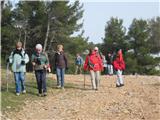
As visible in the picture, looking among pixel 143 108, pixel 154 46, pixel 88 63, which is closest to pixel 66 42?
pixel 154 46

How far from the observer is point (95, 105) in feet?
48.8

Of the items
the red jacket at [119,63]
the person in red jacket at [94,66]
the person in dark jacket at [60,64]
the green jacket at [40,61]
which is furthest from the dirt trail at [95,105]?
the red jacket at [119,63]

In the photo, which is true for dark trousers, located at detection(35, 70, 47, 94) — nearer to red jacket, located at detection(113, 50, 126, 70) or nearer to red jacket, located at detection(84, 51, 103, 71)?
red jacket, located at detection(84, 51, 103, 71)

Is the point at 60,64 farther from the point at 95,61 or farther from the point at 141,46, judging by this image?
the point at 141,46

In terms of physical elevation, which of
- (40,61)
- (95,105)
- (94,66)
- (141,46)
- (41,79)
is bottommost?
(95,105)

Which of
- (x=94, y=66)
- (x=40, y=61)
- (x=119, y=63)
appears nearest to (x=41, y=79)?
(x=40, y=61)

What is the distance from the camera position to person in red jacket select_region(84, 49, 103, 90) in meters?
18.5

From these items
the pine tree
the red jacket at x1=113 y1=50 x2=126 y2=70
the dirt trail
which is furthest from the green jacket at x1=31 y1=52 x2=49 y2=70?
the pine tree

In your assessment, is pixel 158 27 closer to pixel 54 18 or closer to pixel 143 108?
pixel 54 18

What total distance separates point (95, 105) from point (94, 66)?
3.86m

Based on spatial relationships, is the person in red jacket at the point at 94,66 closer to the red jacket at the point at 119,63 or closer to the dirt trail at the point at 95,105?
the dirt trail at the point at 95,105

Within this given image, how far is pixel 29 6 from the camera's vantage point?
54125 millimetres

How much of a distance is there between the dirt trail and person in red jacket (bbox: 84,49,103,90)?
336 millimetres

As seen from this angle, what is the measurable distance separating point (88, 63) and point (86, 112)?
16.5 feet
